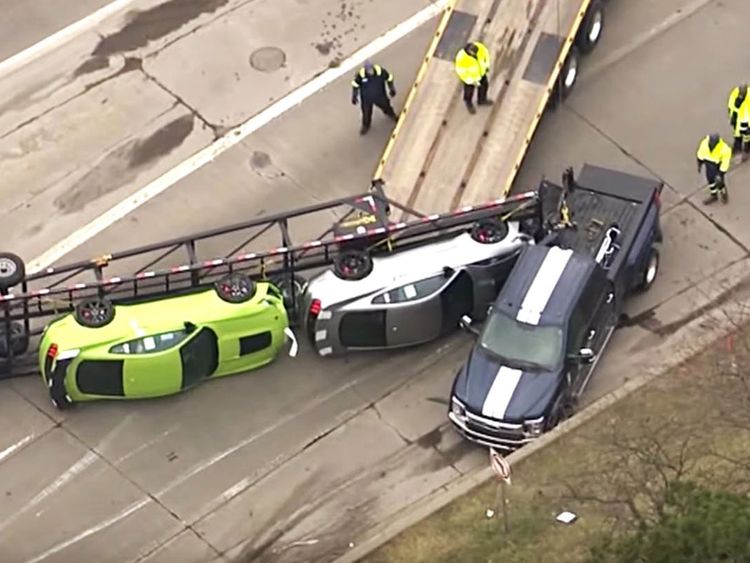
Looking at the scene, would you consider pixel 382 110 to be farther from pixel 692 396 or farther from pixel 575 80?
pixel 692 396

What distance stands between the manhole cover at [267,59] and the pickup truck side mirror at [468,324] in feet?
20.0

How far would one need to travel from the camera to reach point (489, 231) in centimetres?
2636

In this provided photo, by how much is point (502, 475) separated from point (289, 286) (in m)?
4.20

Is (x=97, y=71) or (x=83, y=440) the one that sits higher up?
(x=97, y=71)

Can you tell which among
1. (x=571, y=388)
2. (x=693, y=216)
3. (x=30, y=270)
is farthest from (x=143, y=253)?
(x=693, y=216)

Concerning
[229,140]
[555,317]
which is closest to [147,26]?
[229,140]

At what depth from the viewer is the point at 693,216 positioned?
92.5 feet

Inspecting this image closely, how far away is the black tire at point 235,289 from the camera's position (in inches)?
1006

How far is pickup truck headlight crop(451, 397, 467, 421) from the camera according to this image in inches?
986

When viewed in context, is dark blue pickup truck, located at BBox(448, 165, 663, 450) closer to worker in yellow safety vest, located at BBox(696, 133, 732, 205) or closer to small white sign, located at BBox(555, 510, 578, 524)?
worker in yellow safety vest, located at BBox(696, 133, 732, 205)

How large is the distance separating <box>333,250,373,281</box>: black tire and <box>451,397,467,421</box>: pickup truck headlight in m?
2.07

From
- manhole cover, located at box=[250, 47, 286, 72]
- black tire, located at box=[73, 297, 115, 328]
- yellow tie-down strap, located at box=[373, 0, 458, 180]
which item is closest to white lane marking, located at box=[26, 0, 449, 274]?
manhole cover, located at box=[250, 47, 286, 72]

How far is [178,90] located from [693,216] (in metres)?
7.92

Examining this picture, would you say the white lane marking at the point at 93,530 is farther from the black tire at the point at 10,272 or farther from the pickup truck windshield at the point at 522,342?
the pickup truck windshield at the point at 522,342
